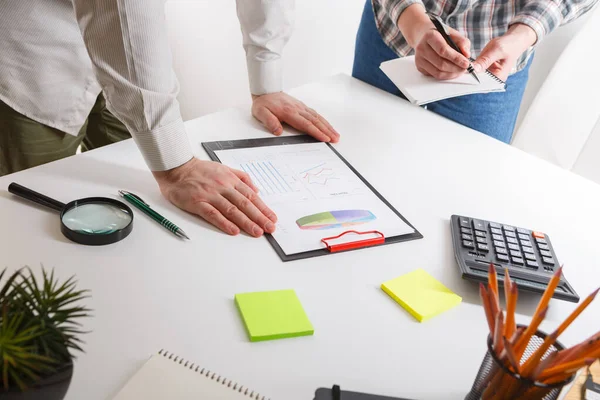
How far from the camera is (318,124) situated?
119cm

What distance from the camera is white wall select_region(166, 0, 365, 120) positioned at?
7.97ft

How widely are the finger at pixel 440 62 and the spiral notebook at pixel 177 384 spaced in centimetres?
94

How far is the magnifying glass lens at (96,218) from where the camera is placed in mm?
799

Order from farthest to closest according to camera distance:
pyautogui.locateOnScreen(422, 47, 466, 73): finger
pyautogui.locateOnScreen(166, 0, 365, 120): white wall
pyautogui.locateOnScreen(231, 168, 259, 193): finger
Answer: pyautogui.locateOnScreen(166, 0, 365, 120): white wall, pyautogui.locateOnScreen(422, 47, 466, 73): finger, pyautogui.locateOnScreen(231, 168, 259, 193): finger

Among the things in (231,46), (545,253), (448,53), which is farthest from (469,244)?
(231,46)

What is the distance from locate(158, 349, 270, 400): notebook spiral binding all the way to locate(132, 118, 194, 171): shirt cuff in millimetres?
387

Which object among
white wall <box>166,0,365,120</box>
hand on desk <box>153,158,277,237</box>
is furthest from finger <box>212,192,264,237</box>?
white wall <box>166,0,365,120</box>

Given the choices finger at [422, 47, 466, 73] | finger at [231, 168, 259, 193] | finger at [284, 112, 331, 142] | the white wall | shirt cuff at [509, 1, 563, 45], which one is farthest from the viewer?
the white wall

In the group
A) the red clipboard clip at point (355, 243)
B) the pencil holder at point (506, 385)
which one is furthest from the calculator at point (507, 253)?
the pencil holder at point (506, 385)

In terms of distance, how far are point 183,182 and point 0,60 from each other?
52 centimetres

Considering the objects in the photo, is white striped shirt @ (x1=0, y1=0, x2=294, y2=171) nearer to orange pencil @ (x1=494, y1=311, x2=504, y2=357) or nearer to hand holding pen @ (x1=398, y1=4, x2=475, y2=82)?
hand holding pen @ (x1=398, y1=4, x2=475, y2=82)

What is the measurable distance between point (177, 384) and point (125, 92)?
50 cm

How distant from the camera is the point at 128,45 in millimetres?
850

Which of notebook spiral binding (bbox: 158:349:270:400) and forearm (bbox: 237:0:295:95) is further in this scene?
forearm (bbox: 237:0:295:95)
